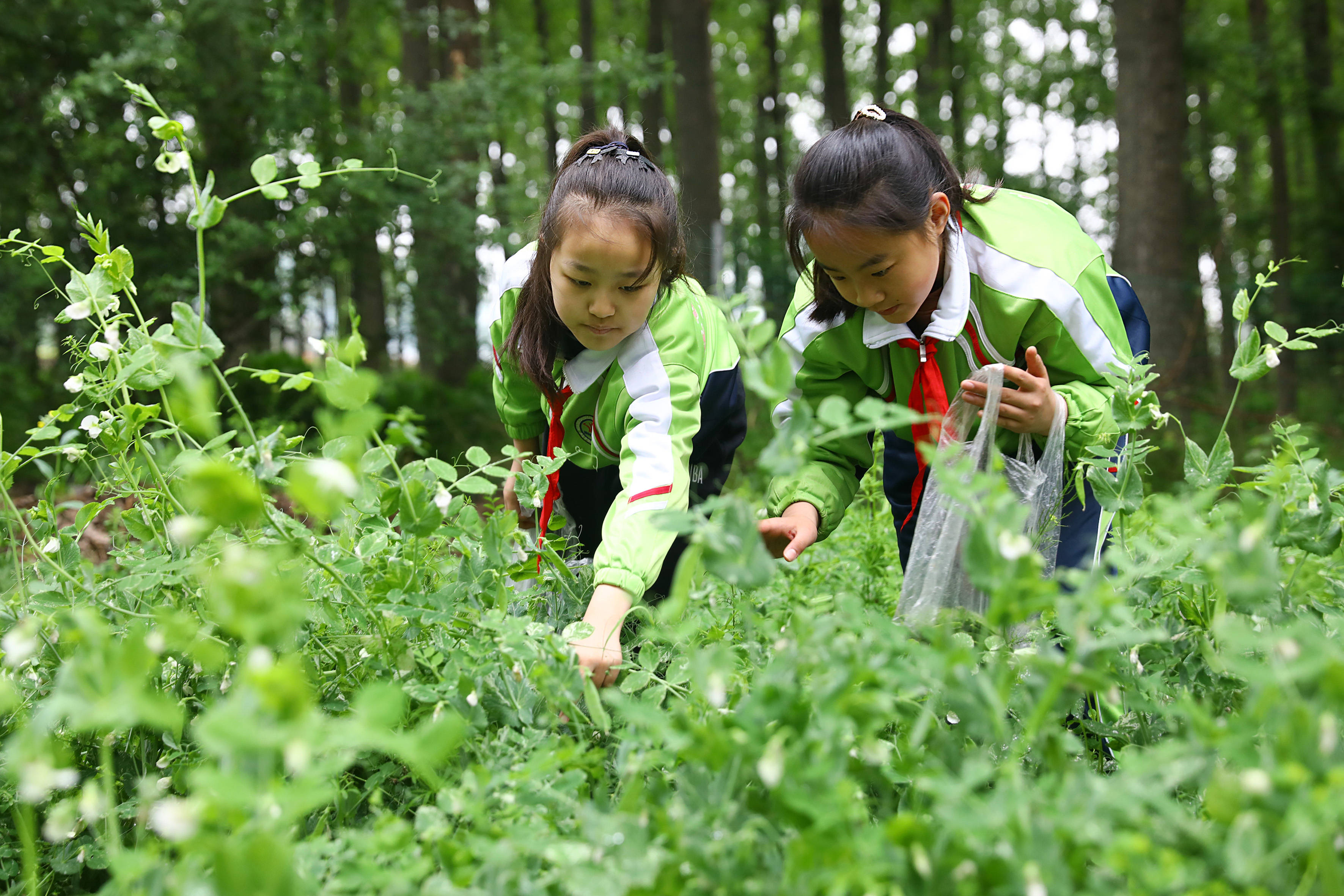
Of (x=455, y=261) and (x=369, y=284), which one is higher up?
(x=455, y=261)

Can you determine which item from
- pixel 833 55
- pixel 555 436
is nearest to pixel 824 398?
pixel 555 436

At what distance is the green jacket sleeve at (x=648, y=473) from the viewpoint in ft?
5.48

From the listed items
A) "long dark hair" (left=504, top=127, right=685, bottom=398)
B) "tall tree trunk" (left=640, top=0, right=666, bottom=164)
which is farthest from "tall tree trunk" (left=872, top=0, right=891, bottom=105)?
"long dark hair" (left=504, top=127, right=685, bottom=398)

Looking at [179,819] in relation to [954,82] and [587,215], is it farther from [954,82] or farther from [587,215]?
[954,82]

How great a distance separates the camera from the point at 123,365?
1583 millimetres

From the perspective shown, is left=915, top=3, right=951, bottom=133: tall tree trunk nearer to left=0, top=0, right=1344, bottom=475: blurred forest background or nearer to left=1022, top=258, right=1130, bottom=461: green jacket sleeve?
left=0, top=0, right=1344, bottom=475: blurred forest background

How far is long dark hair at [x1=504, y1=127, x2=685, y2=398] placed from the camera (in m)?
1.96

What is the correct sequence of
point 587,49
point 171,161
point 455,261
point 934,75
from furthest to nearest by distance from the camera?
1. point 934,75
2. point 587,49
3. point 455,261
4. point 171,161

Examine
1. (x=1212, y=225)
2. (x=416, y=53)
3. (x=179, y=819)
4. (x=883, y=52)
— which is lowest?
(x=1212, y=225)

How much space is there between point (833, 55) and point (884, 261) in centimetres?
1094

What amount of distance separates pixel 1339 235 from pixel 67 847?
13.5 m

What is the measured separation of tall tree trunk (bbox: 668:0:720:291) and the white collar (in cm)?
672

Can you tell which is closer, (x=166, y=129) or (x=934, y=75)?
(x=166, y=129)

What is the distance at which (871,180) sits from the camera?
1.86 meters
